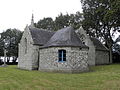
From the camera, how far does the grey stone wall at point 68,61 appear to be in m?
20.6

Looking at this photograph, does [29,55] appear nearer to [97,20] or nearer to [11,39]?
[97,20]

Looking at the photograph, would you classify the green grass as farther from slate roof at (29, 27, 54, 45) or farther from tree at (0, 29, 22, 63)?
tree at (0, 29, 22, 63)

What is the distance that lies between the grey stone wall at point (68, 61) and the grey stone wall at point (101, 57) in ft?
44.2

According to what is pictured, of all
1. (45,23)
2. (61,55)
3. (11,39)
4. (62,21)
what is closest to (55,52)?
(61,55)

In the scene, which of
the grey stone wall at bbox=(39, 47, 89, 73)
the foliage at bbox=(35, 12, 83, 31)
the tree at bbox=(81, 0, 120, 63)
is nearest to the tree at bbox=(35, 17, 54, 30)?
the foliage at bbox=(35, 12, 83, 31)

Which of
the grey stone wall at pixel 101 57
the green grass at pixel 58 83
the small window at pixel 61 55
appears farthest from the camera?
the grey stone wall at pixel 101 57

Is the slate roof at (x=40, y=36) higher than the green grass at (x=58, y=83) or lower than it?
higher

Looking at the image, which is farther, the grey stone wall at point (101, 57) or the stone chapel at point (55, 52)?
the grey stone wall at point (101, 57)

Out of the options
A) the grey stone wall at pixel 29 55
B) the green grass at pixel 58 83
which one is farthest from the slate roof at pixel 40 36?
the green grass at pixel 58 83

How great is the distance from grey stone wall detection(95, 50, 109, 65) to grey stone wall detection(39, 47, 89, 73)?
44.2 ft

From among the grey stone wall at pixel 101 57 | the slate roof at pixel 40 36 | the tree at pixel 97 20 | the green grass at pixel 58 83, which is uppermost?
the tree at pixel 97 20

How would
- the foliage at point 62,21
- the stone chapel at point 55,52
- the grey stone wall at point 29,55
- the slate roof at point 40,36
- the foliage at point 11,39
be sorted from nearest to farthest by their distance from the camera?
the stone chapel at point 55,52 → the grey stone wall at point 29,55 → the slate roof at point 40,36 → the foliage at point 62,21 → the foliage at point 11,39

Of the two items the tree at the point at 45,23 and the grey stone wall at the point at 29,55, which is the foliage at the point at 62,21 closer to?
the tree at the point at 45,23

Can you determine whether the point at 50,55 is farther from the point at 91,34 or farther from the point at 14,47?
the point at 14,47
